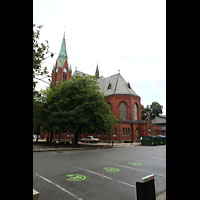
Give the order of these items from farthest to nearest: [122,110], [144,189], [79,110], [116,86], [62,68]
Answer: [62,68] → [116,86] → [122,110] → [79,110] → [144,189]

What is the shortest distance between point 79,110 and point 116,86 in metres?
27.2

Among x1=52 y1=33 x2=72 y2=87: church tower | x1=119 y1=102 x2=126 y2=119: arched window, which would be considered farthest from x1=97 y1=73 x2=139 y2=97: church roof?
x1=52 y1=33 x2=72 y2=87: church tower

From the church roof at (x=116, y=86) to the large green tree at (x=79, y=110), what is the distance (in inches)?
834

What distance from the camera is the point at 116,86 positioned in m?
47.6

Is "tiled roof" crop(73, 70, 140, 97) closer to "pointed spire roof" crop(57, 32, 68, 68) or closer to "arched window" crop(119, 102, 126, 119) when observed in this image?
"arched window" crop(119, 102, 126, 119)

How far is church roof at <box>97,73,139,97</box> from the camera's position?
45.8 m

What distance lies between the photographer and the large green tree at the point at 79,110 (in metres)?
22.1

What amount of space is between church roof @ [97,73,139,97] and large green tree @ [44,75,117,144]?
69.5 feet

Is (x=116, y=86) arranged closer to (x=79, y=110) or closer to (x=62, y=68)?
(x=62, y=68)

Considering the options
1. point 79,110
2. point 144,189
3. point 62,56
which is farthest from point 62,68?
point 144,189

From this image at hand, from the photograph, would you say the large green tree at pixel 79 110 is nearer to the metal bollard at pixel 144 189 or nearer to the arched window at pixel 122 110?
the metal bollard at pixel 144 189

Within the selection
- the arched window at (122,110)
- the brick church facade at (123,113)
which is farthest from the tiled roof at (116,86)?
the arched window at (122,110)
